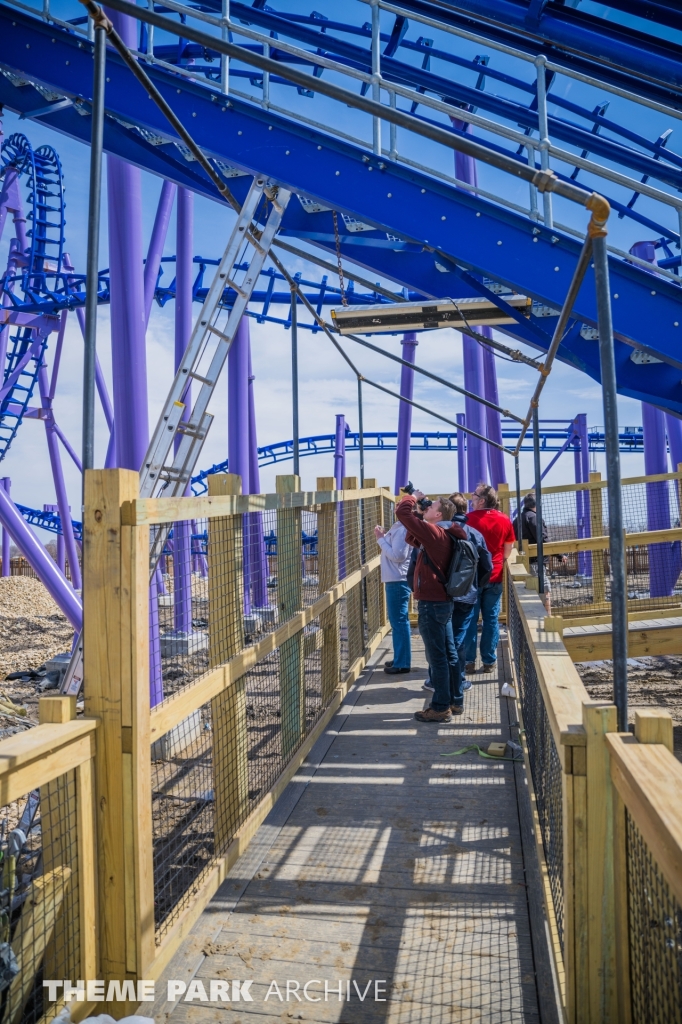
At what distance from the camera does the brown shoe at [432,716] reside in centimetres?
554

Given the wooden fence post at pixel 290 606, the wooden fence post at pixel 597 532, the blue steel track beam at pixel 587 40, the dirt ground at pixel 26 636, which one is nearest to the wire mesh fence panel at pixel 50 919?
the wooden fence post at pixel 290 606

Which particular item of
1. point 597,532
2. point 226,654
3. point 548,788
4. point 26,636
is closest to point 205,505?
point 226,654

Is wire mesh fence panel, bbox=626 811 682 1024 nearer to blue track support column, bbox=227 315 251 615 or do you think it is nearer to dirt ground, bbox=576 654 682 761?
dirt ground, bbox=576 654 682 761

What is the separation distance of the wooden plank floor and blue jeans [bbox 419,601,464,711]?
0.60 metres

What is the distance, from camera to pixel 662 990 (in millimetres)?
1573

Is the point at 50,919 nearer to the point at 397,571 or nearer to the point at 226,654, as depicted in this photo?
the point at 226,654

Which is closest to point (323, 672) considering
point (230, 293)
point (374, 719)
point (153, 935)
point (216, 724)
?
point (374, 719)

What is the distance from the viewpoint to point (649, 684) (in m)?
8.35

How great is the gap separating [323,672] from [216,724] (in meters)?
2.41

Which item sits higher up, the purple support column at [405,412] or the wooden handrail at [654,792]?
the purple support column at [405,412]

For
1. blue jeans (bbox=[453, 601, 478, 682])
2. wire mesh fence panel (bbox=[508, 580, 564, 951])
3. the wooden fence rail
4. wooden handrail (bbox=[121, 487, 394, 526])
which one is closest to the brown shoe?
blue jeans (bbox=[453, 601, 478, 682])

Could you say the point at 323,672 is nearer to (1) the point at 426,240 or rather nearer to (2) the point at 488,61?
(1) the point at 426,240

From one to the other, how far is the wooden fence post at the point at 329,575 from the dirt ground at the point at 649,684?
2.97 m

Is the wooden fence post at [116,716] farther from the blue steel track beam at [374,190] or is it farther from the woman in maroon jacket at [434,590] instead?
the blue steel track beam at [374,190]
